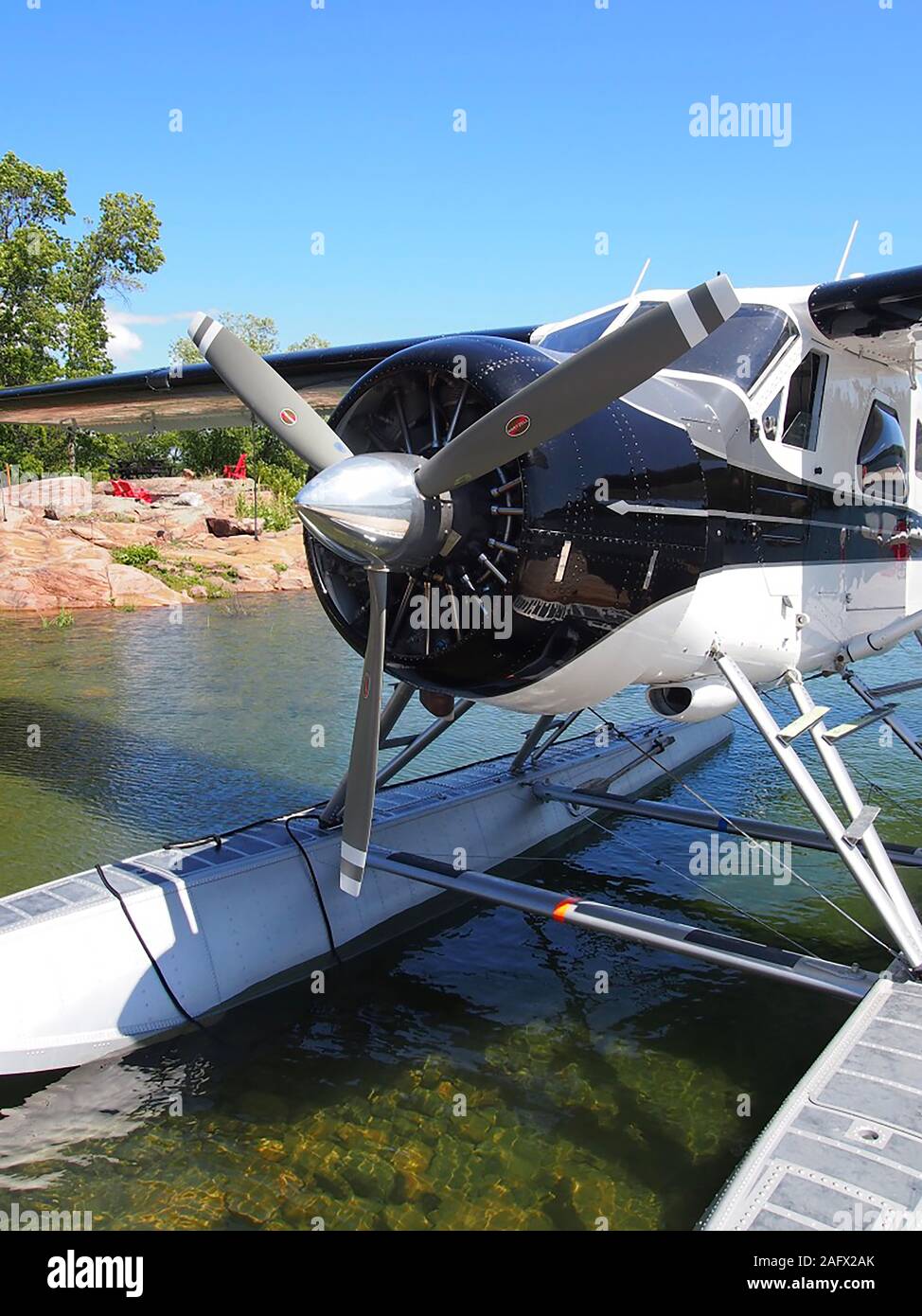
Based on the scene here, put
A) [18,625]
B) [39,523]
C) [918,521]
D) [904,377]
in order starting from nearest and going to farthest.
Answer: [904,377] < [918,521] < [18,625] < [39,523]

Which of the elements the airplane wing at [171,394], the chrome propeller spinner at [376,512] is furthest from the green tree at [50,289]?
the chrome propeller spinner at [376,512]

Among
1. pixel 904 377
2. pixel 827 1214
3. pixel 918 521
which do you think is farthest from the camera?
pixel 918 521

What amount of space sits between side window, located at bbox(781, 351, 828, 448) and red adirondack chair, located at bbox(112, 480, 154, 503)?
3730 centimetres

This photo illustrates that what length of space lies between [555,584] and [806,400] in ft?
9.53

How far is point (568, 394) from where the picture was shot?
407 centimetres

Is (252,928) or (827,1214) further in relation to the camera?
(252,928)

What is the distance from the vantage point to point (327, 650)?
70.4ft

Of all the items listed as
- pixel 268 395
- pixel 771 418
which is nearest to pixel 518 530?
pixel 268 395

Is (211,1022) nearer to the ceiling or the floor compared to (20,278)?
nearer to the floor

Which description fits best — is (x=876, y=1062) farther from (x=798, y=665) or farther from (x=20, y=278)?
(x=20, y=278)

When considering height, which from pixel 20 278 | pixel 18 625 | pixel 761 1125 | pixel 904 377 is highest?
pixel 20 278

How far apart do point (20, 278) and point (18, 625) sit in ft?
64.4

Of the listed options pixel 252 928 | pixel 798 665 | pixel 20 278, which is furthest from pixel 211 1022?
pixel 20 278

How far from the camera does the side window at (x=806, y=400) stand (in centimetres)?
620
